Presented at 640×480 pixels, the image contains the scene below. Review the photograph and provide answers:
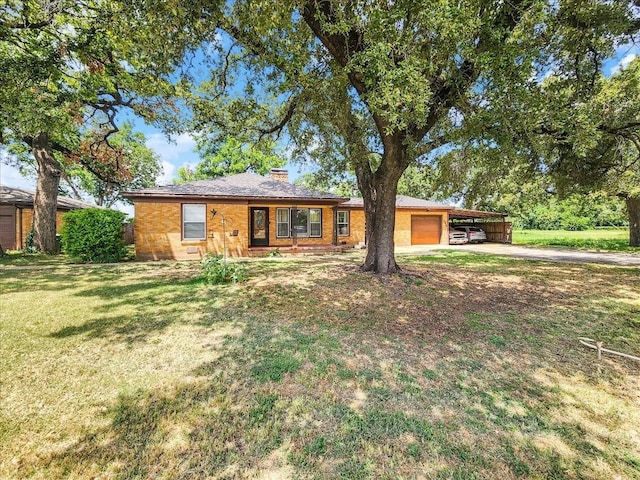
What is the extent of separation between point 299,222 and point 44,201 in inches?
469

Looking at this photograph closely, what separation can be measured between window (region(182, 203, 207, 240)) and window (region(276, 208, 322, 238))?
3.80m

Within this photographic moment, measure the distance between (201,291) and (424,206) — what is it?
16.7 m

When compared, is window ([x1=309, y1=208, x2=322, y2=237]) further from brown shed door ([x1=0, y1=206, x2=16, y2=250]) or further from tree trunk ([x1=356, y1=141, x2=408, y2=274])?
brown shed door ([x1=0, y1=206, x2=16, y2=250])

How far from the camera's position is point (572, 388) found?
3.30 metres

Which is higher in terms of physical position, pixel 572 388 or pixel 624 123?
pixel 624 123

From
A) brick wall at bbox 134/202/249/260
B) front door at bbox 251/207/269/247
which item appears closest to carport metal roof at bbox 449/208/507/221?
front door at bbox 251/207/269/247

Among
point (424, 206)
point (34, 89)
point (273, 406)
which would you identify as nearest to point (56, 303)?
point (273, 406)

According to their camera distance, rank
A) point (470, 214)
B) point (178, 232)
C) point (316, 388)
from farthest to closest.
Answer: point (470, 214) → point (178, 232) → point (316, 388)

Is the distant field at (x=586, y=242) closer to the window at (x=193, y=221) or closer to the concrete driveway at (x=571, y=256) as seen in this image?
the concrete driveway at (x=571, y=256)

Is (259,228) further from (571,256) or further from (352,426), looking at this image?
(571,256)

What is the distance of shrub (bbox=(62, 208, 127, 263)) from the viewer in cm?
1085

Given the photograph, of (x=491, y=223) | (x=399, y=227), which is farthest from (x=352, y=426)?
(x=491, y=223)

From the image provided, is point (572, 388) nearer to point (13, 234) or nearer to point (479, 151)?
point (479, 151)

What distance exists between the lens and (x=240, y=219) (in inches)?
553
